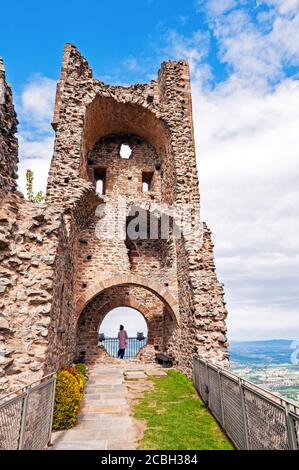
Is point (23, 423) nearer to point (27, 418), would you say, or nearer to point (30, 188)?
point (27, 418)

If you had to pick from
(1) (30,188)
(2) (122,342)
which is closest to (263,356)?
(2) (122,342)

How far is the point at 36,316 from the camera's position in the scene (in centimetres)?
494

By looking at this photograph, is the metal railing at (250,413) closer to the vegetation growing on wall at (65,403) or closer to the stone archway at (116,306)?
the vegetation growing on wall at (65,403)

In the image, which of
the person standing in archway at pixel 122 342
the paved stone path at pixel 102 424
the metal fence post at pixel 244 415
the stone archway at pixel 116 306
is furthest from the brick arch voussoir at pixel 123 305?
the metal fence post at pixel 244 415

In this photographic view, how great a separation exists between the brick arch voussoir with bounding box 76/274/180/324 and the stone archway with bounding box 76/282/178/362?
1.73m

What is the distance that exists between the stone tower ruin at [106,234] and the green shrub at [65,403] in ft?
1.51

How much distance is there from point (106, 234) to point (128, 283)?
6.88 ft

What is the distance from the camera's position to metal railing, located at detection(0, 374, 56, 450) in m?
2.75

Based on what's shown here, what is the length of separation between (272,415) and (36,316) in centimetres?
375

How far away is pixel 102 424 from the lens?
487 cm

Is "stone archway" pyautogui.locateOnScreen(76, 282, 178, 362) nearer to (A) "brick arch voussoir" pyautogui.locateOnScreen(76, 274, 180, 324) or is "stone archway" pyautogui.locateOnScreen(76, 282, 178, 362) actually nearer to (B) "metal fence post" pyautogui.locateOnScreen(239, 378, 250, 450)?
(A) "brick arch voussoir" pyautogui.locateOnScreen(76, 274, 180, 324)

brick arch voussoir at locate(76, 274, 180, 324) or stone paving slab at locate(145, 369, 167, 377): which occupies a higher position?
brick arch voussoir at locate(76, 274, 180, 324)

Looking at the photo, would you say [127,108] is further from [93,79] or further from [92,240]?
[92,240]

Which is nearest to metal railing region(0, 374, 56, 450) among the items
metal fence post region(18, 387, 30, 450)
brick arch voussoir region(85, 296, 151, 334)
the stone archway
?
metal fence post region(18, 387, 30, 450)
